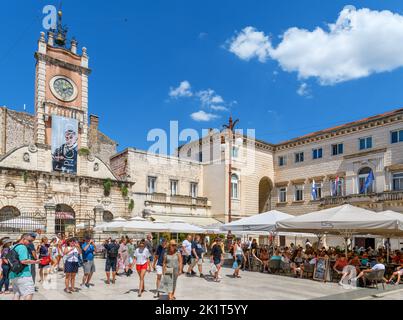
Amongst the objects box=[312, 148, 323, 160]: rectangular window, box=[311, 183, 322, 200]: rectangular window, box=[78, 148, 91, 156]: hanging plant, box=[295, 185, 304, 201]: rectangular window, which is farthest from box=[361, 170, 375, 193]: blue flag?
box=[78, 148, 91, 156]: hanging plant

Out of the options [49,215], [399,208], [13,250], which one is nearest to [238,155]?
[399,208]

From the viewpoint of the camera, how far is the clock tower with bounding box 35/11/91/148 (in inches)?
1093

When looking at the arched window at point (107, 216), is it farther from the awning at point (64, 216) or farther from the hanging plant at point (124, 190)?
the awning at point (64, 216)

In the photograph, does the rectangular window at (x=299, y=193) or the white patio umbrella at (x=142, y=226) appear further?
the rectangular window at (x=299, y=193)

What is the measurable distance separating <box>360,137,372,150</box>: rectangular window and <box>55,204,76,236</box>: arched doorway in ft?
75.6

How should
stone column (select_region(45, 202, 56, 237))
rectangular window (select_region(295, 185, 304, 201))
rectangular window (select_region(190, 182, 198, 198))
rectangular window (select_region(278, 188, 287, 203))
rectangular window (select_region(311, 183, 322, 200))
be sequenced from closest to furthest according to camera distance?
stone column (select_region(45, 202, 56, 237)), rectangular window (select_region(311, 183, 322, 200)), rectangular window (select_region(190, 182, 198, 198)), rectangular window (select_region(295, 185, 304, 201)), rectangular window (select_region(278, 188, 287, 203))

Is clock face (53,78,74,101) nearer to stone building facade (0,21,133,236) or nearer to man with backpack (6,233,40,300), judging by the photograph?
stone building facade (0,21,133,236)

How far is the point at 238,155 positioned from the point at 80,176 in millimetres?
14654

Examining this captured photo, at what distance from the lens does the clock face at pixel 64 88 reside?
28906 mm

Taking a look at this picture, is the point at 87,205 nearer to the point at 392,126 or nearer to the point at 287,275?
the point at 287,275

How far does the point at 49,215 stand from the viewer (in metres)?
25.0

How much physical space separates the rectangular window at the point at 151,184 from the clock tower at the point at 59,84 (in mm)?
6317

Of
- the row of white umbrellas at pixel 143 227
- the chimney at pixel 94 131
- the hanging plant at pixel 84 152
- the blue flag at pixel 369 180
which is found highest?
the chimney at pixel 94 131

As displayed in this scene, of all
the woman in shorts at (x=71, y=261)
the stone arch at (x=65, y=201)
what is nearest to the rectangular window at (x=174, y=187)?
the stone arch at (x=65, y=201)
